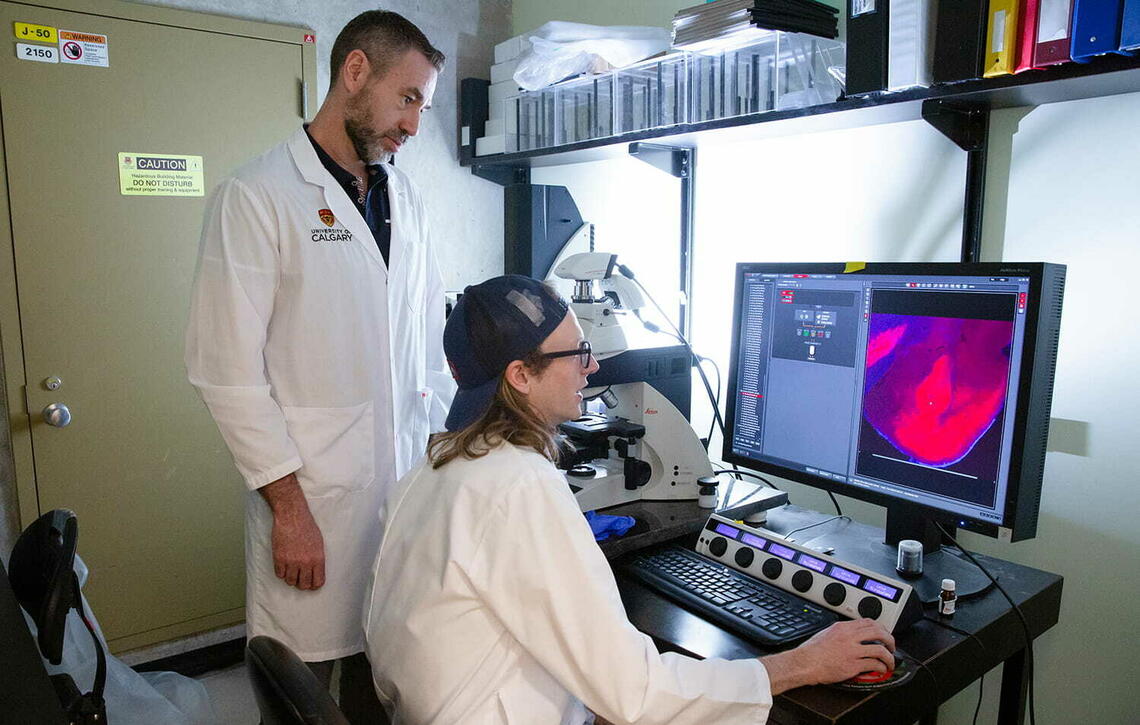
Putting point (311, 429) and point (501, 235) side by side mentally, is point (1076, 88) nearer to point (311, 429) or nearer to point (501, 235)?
point (311, 429)

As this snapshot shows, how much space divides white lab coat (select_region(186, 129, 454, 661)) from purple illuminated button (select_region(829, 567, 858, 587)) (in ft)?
2.93

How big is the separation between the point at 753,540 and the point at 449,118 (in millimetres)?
1962

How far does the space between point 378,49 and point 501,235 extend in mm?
1433

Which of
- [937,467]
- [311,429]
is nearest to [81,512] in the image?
[311,429]

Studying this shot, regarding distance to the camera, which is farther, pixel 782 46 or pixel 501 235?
pixel 501 235

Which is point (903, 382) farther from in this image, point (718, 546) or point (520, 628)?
point (520, 628)

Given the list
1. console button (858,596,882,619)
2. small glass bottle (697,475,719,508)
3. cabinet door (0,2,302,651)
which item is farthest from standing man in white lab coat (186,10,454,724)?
cabinet door (0,2,302,651)

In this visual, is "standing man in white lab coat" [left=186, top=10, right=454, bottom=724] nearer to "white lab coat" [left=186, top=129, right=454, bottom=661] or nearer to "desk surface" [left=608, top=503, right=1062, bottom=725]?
"white lab coat" [left=186, top=129, right=454, bottom=661]

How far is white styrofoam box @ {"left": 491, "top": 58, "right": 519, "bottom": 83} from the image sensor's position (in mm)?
2607

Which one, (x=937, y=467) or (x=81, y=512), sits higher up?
(x=937, y=467)

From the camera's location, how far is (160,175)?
2445 mm

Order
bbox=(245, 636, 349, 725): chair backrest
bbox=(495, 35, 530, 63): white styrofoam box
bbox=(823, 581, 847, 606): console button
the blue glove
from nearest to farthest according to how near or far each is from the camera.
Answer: bbox=(245, 636, 349, 725): chair backrest, bbox=(823, 581, 847, 606): console button, the blue glove, bbox=(495, 35, 530, 63): white styrofoam box

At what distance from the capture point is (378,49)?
5.19ft

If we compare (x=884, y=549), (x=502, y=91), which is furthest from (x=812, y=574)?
(x=502, y=91)
